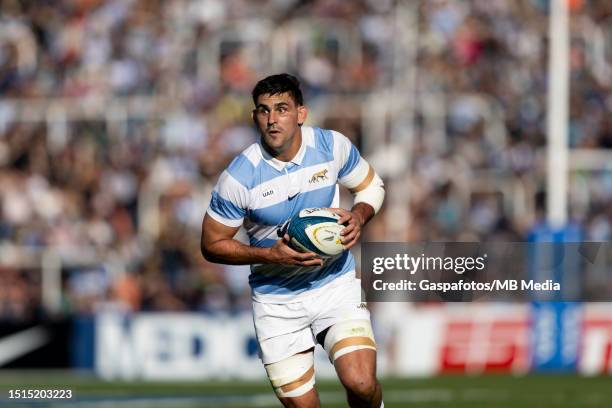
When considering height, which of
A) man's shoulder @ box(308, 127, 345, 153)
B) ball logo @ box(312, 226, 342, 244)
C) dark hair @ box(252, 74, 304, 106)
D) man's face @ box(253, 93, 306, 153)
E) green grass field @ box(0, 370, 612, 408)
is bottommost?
green grass field @ box(0, 370, 612, 408)

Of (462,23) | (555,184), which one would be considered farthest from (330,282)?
(462,23)

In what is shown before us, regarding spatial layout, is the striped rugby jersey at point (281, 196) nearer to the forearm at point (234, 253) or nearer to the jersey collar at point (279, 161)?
the jersey collar at point (279, 161)

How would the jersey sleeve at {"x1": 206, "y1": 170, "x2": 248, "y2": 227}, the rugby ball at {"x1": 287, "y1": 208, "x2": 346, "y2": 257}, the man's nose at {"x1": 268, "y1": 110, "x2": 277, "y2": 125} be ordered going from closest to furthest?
1. the rugby ball at {"x1": 287, "y1": 208, "x2": 346, "y2": 257}
2. the man's nose at {"x1": 268, "y1": 110, "x2": 277, "y2": 125}
3. the jersey sleeve at {"x1": 206, "y1": 170, "x2": 248, "y2": 227}

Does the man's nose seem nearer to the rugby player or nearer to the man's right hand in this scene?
the rugby player

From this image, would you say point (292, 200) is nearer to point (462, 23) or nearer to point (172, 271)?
point (172, 271)

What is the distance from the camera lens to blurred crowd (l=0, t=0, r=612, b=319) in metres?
23.9

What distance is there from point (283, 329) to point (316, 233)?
3.36 ft

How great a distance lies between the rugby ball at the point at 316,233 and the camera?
30.4 feet

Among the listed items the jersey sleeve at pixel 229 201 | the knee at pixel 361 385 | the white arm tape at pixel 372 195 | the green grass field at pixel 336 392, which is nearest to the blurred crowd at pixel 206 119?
the green grass field at pixel 336 392

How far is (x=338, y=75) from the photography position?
1045 inches

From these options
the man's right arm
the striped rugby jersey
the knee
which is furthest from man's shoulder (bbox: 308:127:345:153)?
the knee

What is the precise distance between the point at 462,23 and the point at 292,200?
18.2m

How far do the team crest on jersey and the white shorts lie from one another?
0.76m

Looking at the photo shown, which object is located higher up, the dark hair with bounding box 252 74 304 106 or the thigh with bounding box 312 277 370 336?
the dark hair with bounding box 252 74 304 106
